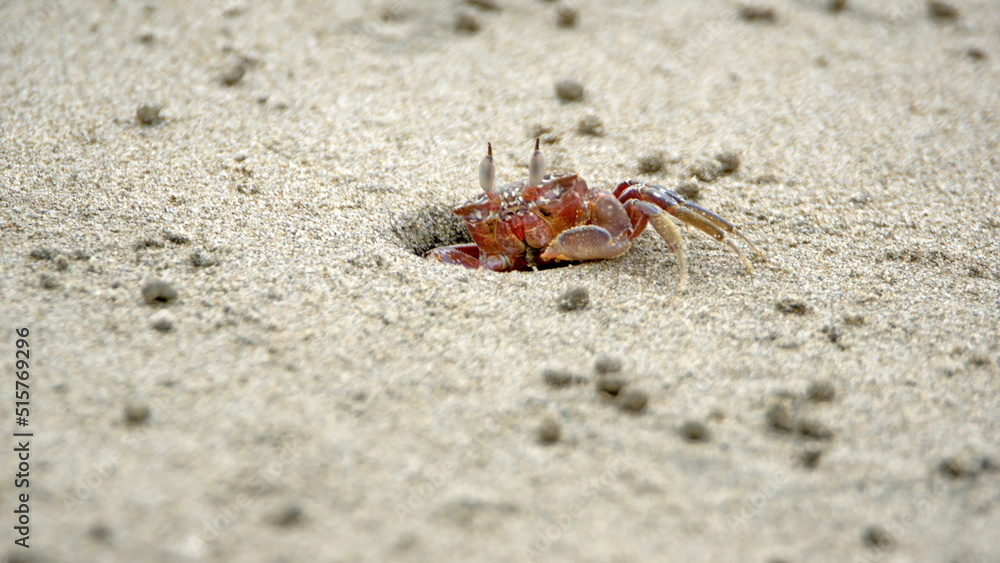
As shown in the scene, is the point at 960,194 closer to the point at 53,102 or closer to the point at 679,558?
the point at 679,558

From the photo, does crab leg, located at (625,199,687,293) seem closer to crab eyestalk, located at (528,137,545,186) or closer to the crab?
the crab

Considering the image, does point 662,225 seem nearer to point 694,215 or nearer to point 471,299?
point 694,215

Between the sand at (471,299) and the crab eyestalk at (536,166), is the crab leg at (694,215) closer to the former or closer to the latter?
the sand at (471,299)

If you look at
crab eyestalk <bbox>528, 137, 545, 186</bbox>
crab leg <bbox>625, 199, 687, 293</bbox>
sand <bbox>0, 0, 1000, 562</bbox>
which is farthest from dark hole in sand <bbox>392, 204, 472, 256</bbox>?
crab leg <bbox>625, 199, 687, 293</bbox>

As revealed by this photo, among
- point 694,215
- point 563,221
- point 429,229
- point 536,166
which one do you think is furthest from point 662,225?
point 429,229

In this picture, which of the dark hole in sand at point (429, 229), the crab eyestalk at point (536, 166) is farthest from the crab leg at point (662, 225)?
the dark hole in sand at point (429, 229)

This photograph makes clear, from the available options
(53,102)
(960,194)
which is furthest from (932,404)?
(53,102)
